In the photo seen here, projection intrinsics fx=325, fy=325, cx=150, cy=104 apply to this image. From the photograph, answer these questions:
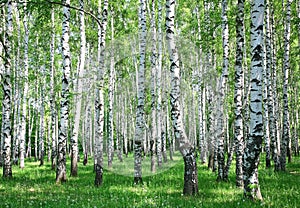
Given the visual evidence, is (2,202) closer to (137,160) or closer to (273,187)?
(137,160)

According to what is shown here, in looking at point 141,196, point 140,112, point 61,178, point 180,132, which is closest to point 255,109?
point 180,132

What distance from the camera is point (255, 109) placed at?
297 inches

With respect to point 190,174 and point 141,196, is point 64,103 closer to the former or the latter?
point 141,196

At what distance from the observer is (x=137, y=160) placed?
1209 centimetres

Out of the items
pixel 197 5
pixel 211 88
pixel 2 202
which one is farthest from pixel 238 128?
pixel 197 5

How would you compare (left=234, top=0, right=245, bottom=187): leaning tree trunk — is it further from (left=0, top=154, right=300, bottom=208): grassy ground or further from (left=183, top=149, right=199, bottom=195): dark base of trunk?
(left=183, top=149, right=199, bottom=195): dark base of trunk

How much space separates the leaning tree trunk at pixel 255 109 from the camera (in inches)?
296

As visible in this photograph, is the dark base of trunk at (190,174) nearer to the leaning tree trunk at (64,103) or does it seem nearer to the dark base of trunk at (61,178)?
the leaning tree trunk at (64,103)

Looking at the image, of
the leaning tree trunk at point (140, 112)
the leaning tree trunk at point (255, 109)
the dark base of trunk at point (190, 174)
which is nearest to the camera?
the leaning tree trunk at point (255, 109)

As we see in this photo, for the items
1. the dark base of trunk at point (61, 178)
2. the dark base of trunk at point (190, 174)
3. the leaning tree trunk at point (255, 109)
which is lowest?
the dark base of trunk at point (61, 178)

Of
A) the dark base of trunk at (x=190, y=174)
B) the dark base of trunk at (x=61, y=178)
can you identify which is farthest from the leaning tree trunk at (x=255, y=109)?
the dark base of trunk at (x=61, y=178)

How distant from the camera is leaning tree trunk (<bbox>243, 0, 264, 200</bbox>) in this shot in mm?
7516

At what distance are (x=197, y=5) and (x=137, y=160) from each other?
17.4m

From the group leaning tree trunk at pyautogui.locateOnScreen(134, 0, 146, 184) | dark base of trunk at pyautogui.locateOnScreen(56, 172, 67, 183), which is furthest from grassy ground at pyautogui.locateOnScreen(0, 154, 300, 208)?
leaning tree trunk at pyautogui.locateOnScreen(134, 0, 146, 184)
